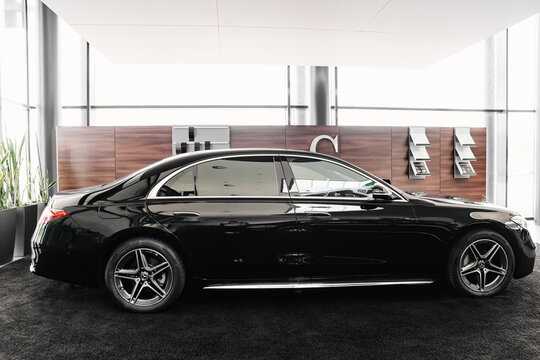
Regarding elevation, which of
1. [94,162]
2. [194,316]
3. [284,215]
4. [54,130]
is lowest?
[194,316]

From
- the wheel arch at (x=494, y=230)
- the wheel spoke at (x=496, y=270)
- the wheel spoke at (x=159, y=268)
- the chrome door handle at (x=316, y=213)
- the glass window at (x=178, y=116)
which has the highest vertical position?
the glass window at (x=178, y=116)

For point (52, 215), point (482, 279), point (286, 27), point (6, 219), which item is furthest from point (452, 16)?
point (6, 219)

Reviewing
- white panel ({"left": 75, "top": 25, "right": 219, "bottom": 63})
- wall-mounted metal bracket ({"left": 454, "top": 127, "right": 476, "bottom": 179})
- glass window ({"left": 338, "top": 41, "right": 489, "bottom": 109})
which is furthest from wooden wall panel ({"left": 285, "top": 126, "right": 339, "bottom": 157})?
wall-mounted metal bracket ({"left": 454, "top": 127, "right": 476, "bottom": 179})

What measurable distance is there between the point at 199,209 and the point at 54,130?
524cm

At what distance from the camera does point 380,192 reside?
2764 millimetres

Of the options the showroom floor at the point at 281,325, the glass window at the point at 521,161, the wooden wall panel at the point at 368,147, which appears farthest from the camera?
the glass window at the point at 521,161

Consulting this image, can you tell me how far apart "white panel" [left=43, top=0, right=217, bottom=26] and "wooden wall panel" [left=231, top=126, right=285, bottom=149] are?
7.06 feet

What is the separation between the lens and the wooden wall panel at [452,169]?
264 inches

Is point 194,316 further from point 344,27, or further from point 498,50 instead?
Answer: point 498,50

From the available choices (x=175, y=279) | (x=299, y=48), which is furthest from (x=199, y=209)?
(x=299, y=48)

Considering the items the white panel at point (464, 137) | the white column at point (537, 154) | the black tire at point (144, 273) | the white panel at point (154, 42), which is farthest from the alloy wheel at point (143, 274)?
the white column at point (537, 154)

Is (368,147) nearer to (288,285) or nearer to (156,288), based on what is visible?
(288,285)

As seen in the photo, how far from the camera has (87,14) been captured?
163 inches

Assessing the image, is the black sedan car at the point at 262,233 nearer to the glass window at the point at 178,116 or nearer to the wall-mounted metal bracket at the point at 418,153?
the wall-mounted metal bracket at the point at 418,153
